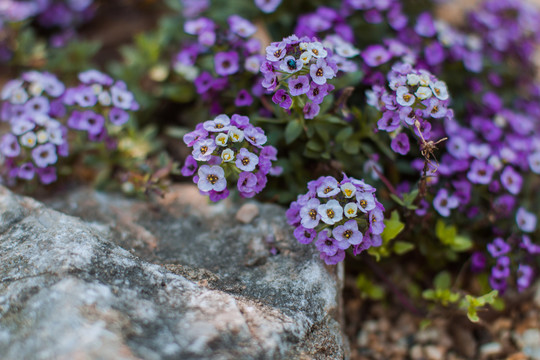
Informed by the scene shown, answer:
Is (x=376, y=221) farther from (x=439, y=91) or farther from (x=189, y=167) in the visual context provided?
(x=189, y=167)

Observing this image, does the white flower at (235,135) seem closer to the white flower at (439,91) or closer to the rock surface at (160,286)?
the rock surface at (160,286)

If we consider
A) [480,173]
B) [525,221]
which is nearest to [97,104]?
[480,173]

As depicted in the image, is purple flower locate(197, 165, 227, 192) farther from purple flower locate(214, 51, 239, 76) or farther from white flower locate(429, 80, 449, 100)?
white flower locate(429, 80, 449, 100)

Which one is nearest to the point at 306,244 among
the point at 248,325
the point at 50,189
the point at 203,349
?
the point at 248,325

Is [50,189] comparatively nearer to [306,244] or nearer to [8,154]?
[8,154]

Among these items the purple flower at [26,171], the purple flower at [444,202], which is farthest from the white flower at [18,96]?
the purple flower at [444,202]
